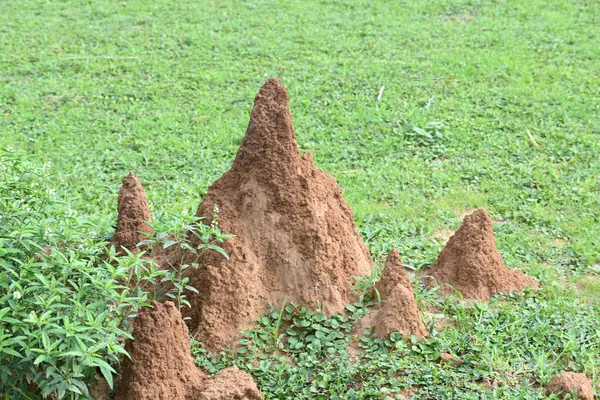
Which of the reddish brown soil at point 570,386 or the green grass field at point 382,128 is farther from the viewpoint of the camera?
the green grass field at point 382,128

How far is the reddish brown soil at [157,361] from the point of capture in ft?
12.9

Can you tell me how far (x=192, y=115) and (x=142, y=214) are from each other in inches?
174

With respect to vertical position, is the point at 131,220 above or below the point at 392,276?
above

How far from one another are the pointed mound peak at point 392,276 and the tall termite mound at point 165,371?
1205 mm

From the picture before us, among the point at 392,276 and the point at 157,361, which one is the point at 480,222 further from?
the point at 157,361

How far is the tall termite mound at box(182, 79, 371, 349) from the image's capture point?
4699 millimetres

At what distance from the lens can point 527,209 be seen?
6.94 meters

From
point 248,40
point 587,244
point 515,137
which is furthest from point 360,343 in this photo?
point 248,40

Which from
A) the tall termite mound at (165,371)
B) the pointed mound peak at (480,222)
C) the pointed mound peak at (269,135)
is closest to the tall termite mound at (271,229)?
the pointed mound peak at (269,135)

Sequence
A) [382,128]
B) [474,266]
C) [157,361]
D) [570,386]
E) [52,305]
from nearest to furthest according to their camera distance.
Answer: [52,305] < [157,361] < [570,386] < [474,266] < [382,128]

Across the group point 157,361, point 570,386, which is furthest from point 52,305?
point 570,386

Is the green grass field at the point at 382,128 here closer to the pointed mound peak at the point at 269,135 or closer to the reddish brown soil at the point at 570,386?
the reddish brown soil at the point at 570,386

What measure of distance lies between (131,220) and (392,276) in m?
1.66

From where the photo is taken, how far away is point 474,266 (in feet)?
17.0
